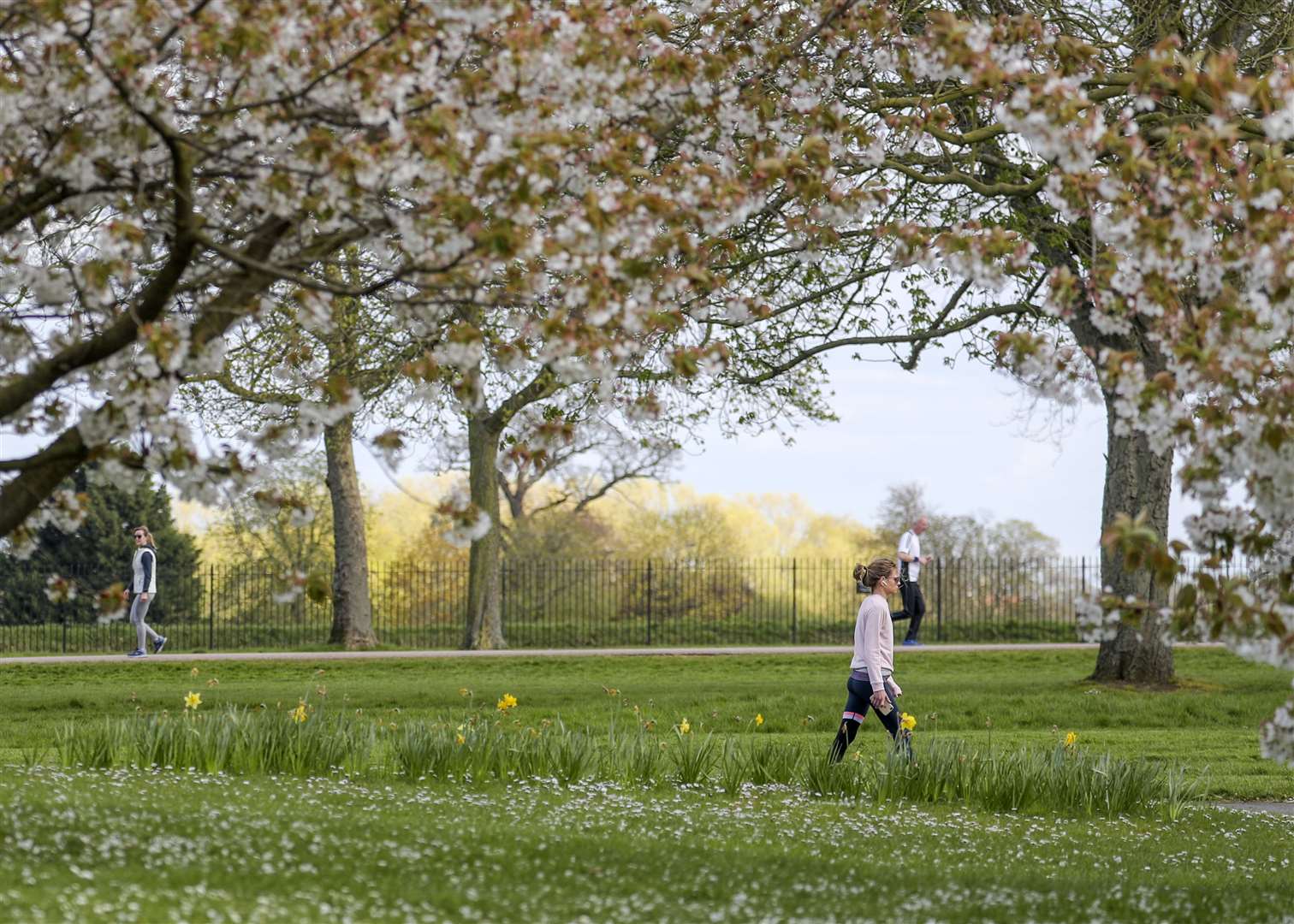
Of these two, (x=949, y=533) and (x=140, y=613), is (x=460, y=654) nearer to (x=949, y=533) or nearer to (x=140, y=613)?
(x=140, y=613)

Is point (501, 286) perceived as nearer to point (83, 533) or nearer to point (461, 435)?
point (461, 435)

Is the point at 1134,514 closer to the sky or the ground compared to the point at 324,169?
closer to the ground

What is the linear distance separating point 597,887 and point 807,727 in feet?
27.9

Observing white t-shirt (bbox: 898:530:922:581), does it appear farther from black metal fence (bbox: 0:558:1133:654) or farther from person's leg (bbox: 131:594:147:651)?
person's leg (bbox: 131:594:147:651)

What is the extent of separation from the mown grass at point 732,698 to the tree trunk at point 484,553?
282 cm

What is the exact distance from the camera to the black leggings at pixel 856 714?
10.4m

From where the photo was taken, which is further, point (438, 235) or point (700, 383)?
point (700, 383)

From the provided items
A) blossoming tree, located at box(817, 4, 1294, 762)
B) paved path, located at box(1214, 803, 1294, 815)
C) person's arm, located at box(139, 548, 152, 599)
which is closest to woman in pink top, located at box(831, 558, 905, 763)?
paved path, located at box(1214, 803, 1294, 815)

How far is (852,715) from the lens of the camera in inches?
415

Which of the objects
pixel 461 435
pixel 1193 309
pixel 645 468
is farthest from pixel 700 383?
pixel 645 468

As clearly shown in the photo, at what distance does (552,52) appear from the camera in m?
5.87

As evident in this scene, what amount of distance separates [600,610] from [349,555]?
1185 centimetres

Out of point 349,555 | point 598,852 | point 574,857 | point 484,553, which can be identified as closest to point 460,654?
point 484,553

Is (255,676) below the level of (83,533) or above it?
below
